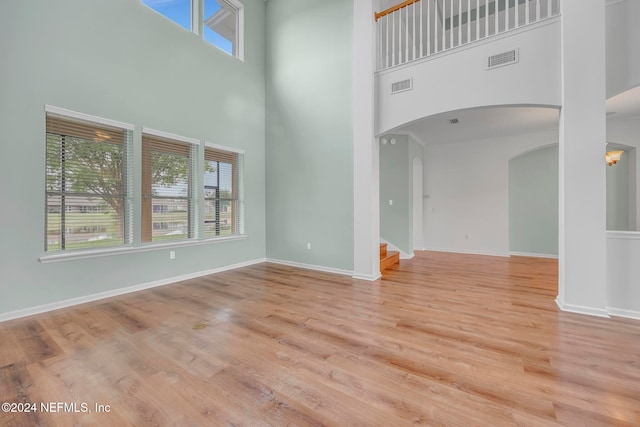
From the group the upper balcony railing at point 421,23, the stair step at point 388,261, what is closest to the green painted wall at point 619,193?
the upper balcony railing at point 421,23

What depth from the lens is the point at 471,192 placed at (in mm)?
7027

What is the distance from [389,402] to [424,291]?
7.96 ft

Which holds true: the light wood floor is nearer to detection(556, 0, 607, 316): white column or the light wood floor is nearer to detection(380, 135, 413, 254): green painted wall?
detection(556, 0, 607, 316): white column

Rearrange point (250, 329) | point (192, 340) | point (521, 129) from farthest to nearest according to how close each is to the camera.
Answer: point (521, 129) < point (250, 329) < point (192, 340)

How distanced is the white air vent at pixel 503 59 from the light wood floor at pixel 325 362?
3.05 metres

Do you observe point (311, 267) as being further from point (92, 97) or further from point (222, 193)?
point (92, 97)

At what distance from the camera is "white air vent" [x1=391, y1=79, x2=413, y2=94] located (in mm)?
4102

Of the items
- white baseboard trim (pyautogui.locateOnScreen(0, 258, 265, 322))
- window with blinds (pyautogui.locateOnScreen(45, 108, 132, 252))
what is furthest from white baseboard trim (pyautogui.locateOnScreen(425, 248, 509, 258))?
window with blinds (pyautogui.locateOnScreen(45, 108, 132, 252))

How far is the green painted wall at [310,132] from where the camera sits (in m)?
4.70

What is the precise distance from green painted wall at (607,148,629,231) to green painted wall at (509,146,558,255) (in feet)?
2.95

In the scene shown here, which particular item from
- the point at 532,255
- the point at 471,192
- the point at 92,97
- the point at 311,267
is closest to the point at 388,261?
the point at 311,267

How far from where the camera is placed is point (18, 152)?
2.85m

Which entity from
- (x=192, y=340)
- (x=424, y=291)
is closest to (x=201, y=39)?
(x=192, y=340)

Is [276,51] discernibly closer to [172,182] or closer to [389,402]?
[172,182]
